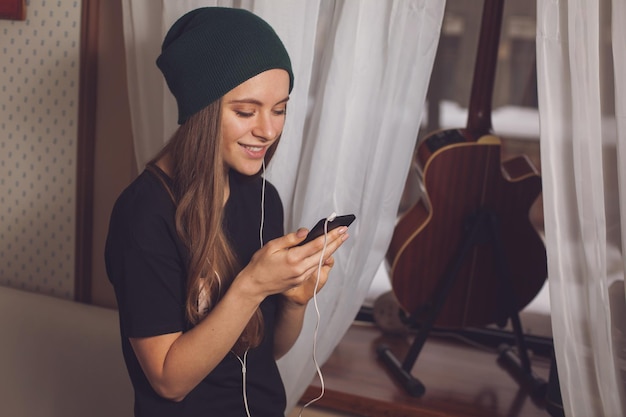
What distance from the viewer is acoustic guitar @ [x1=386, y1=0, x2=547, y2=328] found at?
5.50ft

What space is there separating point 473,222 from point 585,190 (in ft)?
1.34

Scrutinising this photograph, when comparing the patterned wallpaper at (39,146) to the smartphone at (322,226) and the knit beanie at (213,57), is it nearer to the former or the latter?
the knit beanie at (213,57)

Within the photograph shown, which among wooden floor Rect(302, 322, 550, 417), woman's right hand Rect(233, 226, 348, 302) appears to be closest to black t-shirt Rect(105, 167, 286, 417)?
woman's right hand Rect(233, 226, 348, 302)

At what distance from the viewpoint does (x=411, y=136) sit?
143 cm

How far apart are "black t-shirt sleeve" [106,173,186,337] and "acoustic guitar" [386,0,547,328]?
2.53 feet

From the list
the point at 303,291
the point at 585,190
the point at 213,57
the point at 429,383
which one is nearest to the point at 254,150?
the point at 213,57

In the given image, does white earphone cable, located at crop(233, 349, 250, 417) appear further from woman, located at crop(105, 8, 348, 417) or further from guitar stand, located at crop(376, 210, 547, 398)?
guitar stand, located at crop(376, 210, 547, 398)

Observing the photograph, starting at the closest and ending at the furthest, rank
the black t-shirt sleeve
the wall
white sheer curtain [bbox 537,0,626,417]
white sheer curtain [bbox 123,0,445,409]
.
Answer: the black t-shirt sleeve, white sheer curtain [bbox 537,0,626,417], white sheer curtain [bbox 123,0,445,409], the wall

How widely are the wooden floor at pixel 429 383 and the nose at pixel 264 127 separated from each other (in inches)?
28.7

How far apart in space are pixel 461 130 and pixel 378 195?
401mm

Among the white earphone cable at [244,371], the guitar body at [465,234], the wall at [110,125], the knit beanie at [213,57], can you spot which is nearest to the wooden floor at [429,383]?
the guitar body at [465,234]

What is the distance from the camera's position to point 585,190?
1.29m

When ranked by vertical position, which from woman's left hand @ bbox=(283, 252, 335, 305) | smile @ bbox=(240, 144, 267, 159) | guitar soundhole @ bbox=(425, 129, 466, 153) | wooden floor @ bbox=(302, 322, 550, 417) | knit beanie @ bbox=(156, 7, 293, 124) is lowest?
wooden floor @ bbox=(302, 322, 550, 417)

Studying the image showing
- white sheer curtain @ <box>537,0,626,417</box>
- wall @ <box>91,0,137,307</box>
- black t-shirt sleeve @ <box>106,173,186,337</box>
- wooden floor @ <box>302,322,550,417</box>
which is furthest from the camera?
wall @ <box>91,0,137,307</box>
